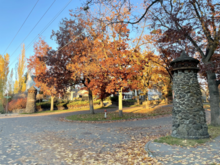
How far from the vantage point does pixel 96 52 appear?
17.0m

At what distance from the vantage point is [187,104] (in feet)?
24.3

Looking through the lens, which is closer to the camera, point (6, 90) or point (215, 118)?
point (215, 118)

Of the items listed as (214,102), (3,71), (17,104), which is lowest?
(17,104)

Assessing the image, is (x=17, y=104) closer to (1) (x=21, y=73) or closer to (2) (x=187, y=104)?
(1) (x=21, y=73)

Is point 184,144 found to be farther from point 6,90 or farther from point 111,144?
point 6,90

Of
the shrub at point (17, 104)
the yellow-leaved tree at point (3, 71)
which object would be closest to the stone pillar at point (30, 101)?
the shrub at point (17, 104)

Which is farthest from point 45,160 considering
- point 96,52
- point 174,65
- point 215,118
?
point 96,52

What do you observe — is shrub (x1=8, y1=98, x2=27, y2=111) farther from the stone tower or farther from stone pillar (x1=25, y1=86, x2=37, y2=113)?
the stone tower

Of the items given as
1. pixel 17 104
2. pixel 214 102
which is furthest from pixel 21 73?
pixel 214 102

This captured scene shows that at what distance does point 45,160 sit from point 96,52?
41.8 feet

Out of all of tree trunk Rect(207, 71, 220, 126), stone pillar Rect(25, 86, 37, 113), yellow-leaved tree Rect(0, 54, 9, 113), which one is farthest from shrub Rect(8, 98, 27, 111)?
tree trunk Rect(207, 71, 220, 126)

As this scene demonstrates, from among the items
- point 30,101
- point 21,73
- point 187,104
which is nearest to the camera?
point 187,104

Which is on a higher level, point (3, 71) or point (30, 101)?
point (3, 71)

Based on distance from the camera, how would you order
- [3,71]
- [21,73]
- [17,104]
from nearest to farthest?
[17,104] → [3,71] → [21,73]
